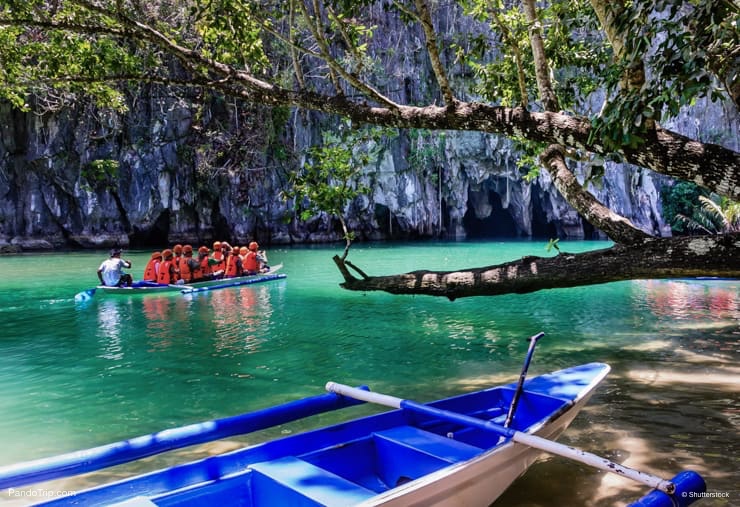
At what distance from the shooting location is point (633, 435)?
13.1 ft

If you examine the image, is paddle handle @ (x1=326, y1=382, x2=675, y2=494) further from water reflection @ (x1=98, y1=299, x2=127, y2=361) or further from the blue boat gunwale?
water reflection @ (x1=98, y1=299, x2=127, y2=361)

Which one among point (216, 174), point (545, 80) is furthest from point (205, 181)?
point (545, 80)

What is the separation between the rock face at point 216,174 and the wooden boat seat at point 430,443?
855 inches

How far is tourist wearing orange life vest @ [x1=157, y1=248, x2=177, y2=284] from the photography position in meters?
12.3

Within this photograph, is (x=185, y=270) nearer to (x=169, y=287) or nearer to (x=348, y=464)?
(x=169, y=287)

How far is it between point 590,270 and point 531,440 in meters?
2.61

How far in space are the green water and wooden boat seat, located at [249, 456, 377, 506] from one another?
1161 mm

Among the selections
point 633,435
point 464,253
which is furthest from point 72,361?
point 464,253

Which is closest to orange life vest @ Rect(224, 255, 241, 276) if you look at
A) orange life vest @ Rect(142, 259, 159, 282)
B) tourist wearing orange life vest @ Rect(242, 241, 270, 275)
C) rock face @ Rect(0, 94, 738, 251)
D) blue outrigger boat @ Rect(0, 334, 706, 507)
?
tourist wearing orange life vest @ Rect(242, 241, 270, 275)

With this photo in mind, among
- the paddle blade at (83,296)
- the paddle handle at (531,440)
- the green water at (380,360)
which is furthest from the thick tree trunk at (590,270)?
the paddle blade at (83,296)

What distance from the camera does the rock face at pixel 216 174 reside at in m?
25.7

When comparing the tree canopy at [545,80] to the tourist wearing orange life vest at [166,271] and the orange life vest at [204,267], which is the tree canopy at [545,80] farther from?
the orange life vest at [204,267]

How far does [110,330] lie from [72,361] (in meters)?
1.89

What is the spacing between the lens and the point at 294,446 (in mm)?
2826
